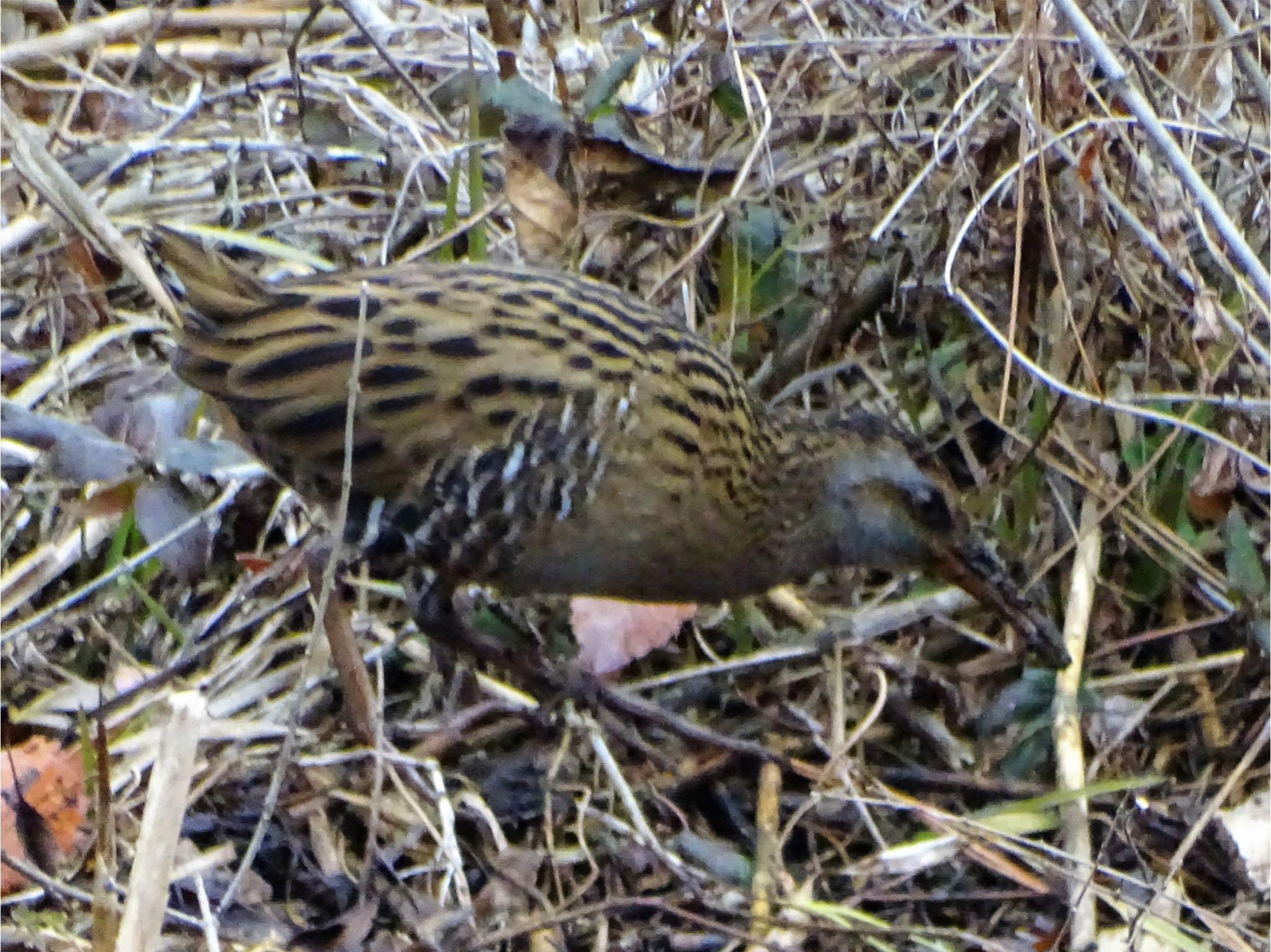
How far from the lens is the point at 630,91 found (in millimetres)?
3242

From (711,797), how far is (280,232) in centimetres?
138

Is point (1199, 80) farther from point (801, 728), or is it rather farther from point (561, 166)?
point (801, 728)

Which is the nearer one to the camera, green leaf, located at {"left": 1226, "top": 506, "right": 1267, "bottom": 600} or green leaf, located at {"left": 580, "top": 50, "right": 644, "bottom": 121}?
green leaf, located at {"left": 1226, "top": 506, "right": 1267, "bottom": 600}

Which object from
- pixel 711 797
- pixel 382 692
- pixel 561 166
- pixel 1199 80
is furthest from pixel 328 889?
pixel 1199 80

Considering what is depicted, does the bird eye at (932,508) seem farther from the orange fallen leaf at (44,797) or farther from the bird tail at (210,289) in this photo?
the orange fallen leaf at (44,797)

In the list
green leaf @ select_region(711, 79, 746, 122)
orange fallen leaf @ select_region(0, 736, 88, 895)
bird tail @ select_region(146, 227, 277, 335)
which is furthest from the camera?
green leaf @ select_region(711, 79, 746, 122)

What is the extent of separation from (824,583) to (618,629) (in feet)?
1.25

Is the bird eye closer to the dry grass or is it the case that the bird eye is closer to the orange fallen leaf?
the dry grass

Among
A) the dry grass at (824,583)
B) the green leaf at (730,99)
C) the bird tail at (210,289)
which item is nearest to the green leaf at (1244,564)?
the dry grass at (824,583)

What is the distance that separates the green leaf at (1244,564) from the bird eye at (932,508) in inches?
16.1

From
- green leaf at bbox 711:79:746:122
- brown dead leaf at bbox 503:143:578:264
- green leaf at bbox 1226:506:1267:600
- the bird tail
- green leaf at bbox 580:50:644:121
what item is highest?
green leaf at bbox 580:50:644:121

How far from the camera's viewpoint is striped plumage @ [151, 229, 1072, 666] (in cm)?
233

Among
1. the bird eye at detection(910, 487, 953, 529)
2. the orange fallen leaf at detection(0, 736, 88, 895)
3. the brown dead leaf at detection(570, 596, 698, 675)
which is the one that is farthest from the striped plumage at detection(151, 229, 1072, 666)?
the orange fallen leaf at detection(0, 736, 88, 895)

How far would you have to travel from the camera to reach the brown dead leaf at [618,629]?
262 centimetres
